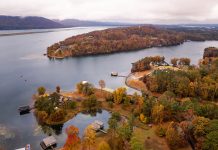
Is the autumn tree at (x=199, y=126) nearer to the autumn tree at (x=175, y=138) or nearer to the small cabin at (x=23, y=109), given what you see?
the autumn tree at (x=175, y=138)

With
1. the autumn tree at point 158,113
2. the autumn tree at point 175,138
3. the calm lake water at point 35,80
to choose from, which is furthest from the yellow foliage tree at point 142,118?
the calm lake water at point 35,80

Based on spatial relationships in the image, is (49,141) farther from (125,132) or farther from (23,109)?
(23,109)

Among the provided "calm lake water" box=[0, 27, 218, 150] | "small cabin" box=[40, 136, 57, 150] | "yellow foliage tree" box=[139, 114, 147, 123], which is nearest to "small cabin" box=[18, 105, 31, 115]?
"calm lake water" box=[0, 27, 218, 150]

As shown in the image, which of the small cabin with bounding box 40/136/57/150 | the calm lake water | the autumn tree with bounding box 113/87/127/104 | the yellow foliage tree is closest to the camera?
the small cabin with bounding box 40/136/57/150

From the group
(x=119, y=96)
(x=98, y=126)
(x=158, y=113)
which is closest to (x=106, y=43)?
(x=119, y=96)

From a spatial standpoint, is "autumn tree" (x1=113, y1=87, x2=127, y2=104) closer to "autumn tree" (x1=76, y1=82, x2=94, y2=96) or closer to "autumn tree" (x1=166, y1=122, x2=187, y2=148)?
"autumn tree" (x1=76, y1=82, x2=94, y2=96)

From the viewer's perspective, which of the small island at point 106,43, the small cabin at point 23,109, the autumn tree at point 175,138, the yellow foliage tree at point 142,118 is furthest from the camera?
the small island at point 106,43
